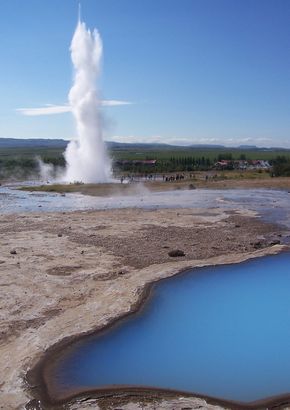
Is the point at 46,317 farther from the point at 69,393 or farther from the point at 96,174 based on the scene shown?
the point at 96,174

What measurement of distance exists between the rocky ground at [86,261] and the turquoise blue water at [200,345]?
693 millimetres

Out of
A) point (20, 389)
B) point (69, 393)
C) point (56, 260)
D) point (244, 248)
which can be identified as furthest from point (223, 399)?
point (244, 248)

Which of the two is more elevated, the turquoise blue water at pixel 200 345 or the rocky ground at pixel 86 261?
the rocky ground at pixel 86 261

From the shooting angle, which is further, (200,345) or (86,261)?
(86,261)

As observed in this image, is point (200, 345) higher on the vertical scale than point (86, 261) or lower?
lower

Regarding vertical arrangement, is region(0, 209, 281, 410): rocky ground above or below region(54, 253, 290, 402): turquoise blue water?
above

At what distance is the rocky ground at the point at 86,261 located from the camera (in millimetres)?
10438

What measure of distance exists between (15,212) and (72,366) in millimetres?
21535

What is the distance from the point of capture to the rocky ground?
10.4 meters

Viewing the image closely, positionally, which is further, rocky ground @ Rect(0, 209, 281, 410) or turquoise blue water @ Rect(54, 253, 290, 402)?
rocky ground @ Rect(0, 209, 281, 410)

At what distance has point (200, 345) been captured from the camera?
34.9ft

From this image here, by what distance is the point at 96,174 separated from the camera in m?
52.2

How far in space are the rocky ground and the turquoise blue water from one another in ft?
2.27

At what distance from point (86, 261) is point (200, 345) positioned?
22.9ft
